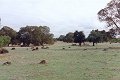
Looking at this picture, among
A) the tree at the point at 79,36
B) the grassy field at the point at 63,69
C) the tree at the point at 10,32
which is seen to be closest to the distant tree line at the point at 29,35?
the tree at the point at 10,32

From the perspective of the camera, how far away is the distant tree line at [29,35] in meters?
104

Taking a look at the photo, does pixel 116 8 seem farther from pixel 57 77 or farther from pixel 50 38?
pixel 57 77

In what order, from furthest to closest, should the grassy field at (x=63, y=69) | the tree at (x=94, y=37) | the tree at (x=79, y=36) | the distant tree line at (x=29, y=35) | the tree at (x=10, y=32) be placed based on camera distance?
the tree at (x=79, y=36), the tree at (x=10, y=32), the tree at (x=94, y=37), the distant tree line at (x=29, y=35), the grassy field at (x=63, y=69)

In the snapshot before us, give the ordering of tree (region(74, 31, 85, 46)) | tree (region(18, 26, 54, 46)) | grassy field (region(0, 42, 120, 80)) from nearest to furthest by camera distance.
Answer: grassy field (region(0, 42, 120, 80))
tree (region(18, 26, 54, 46))
tree (region(74, 31, 85, 46))

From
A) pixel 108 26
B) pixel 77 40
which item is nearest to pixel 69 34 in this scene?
pixel 77 40

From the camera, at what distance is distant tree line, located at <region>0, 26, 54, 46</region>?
104 m

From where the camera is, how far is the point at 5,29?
110438 mm

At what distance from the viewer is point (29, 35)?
103375mm

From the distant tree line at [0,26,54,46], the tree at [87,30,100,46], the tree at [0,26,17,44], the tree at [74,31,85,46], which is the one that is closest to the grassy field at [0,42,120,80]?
the distant tree line at [0,26,54,46]

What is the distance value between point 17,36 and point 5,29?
4548 millimetres

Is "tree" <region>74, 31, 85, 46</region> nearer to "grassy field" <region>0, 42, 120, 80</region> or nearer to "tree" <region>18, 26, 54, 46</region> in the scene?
"tree" <region>18, 26, 54, 46</region>

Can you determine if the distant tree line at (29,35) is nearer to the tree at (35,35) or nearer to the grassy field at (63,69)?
the tree at (35,35)

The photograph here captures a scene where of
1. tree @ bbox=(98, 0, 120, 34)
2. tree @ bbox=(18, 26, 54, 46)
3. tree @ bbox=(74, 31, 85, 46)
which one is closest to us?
tree @ bbox=(98, 0, 120, 34)

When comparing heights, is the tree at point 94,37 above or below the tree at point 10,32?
below
